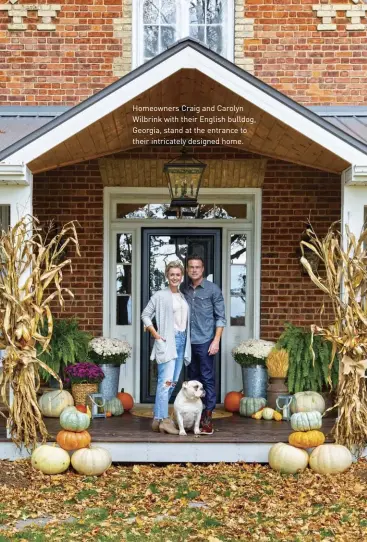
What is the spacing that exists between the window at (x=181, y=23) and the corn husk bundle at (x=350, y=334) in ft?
13.3

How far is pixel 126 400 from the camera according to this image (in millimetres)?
9156

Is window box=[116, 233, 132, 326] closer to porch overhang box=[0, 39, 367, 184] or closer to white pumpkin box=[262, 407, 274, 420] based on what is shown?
white pumpkin box=[262, 407, 274, 420]

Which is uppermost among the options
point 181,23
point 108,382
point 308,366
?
point 181,23

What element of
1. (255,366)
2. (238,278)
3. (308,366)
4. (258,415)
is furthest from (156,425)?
(238,278)

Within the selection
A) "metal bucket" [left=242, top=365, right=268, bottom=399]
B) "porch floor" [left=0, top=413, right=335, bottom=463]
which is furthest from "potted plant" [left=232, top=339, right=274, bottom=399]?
"porch floor" [left=0, top=413, right=335, bottom=463]

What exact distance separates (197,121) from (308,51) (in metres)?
1.93

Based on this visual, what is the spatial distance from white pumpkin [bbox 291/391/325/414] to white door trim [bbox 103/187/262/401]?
5.12 feet

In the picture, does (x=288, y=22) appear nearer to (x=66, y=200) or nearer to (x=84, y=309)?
(x=66, y=200)

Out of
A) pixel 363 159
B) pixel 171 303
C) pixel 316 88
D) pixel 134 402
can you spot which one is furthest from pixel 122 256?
pixel 363 159

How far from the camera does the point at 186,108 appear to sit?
→ 884 cm

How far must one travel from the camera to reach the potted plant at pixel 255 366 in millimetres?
9000

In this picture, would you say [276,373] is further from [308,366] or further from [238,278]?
[238,278]

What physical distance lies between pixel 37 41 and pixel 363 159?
191 inches

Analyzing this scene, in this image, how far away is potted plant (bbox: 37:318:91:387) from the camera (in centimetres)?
862
